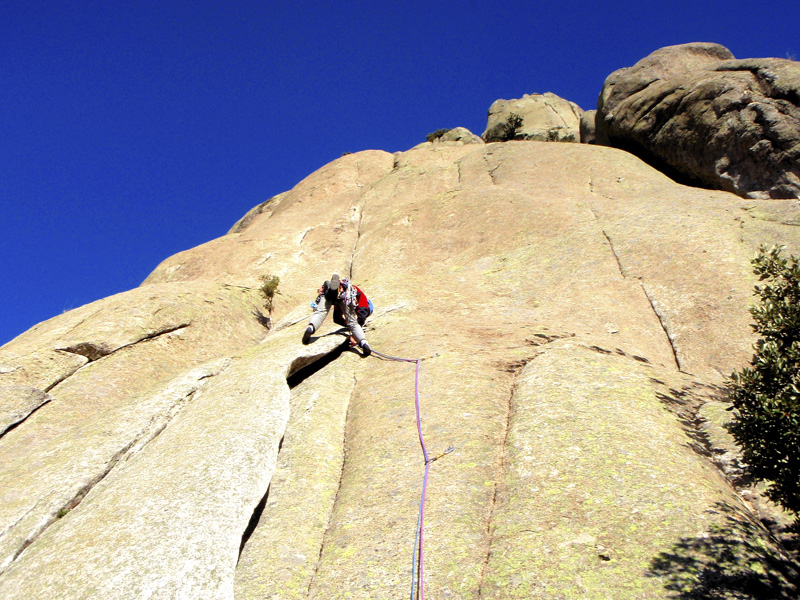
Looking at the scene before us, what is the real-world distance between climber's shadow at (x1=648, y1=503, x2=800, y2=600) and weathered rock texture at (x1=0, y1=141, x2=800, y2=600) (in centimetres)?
4

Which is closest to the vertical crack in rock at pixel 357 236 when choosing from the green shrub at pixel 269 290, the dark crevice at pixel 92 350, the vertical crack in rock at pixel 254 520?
the green shrub at pixel 269 290

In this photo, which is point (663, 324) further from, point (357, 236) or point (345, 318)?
point (357, 236)

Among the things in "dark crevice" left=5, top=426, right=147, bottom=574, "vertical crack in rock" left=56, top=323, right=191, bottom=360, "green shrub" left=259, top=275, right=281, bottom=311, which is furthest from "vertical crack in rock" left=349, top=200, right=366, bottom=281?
"dark crevice" left=5, top=426, right=147, bottom=574

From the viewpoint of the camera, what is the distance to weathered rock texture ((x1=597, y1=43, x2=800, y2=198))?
2666 cm

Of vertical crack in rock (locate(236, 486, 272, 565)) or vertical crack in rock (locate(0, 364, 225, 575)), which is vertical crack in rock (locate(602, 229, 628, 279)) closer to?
vertical crack in rock (locate(0, 364, 225, 575))

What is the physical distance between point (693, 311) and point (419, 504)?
1192cm

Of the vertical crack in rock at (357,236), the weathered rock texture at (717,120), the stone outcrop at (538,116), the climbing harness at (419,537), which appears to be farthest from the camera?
the stone outcrop at (538,116)

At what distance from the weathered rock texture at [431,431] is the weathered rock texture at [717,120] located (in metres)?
5.71

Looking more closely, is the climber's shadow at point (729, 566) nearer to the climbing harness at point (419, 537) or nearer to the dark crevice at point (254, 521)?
the climbing harness at point (419, 537)

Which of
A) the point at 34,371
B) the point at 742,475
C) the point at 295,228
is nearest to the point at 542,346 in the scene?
the point at 742,475

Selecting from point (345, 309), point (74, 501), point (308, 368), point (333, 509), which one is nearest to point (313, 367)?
point (308, 368)

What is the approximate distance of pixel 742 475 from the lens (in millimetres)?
9648

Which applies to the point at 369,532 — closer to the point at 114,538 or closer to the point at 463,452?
the point at 463,452

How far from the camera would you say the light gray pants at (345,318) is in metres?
16.5
